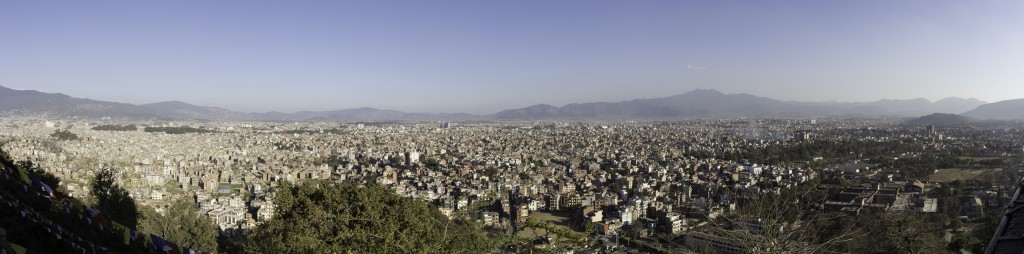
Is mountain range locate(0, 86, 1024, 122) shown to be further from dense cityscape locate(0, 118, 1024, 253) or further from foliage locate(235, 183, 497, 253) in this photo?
foliage locate(235, 183, 497, 253)

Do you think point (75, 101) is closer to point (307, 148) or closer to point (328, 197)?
point (307, 148)

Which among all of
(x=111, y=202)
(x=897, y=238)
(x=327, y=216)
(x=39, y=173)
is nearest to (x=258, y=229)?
(x=327, y=216)

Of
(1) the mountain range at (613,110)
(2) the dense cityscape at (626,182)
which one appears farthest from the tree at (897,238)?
(1) the mountain range at (613,110)

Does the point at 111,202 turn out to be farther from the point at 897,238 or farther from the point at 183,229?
the point at 897,238

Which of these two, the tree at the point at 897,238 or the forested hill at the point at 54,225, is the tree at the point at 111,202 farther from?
the tree at the point at 897,238

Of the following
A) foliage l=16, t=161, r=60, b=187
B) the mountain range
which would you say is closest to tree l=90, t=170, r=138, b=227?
foliage l=16, t=161, r=60, b=187

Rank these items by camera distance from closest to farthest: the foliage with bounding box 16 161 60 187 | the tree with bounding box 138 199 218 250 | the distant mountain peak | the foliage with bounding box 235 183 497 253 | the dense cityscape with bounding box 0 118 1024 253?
the foliage with bounding box 235 183 497 253
the dense cityscape with bounding box 0 118 1024 253
the foliage with bounding box 16 161 60 187
the tree with bounding box 138 199 218 250
the distant mountain peak

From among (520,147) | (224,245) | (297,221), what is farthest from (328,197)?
(520,147)
